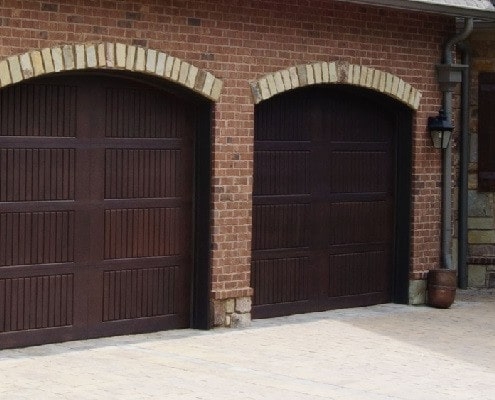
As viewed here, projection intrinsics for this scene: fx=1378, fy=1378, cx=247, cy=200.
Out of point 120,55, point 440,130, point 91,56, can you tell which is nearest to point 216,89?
point 120,55

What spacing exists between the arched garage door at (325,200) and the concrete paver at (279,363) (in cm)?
55

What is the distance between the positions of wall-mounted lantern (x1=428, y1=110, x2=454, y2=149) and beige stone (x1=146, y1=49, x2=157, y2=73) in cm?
412

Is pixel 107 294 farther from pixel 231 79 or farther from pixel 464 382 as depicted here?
pixel 464 382

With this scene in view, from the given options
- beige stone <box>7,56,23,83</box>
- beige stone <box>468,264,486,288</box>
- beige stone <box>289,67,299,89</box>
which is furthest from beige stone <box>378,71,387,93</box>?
beige stone <box>7,56,23,83</box>

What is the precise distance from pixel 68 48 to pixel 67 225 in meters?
1.55

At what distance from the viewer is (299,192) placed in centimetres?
1416

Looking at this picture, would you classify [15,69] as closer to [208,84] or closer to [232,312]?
[208,84]

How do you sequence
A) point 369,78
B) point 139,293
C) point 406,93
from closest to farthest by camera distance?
point 139,293, point 369,78, point 406,93

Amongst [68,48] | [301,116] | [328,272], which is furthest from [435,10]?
[68,48]

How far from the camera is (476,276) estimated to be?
17000 millimetres

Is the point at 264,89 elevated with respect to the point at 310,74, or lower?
lower

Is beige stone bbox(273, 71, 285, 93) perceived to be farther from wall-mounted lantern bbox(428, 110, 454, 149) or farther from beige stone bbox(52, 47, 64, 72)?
beige stone bbox(52, 47, 64, 72)

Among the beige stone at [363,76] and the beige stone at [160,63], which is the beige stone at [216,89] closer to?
the beige stone at [160,63]

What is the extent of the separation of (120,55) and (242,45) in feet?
5.32
